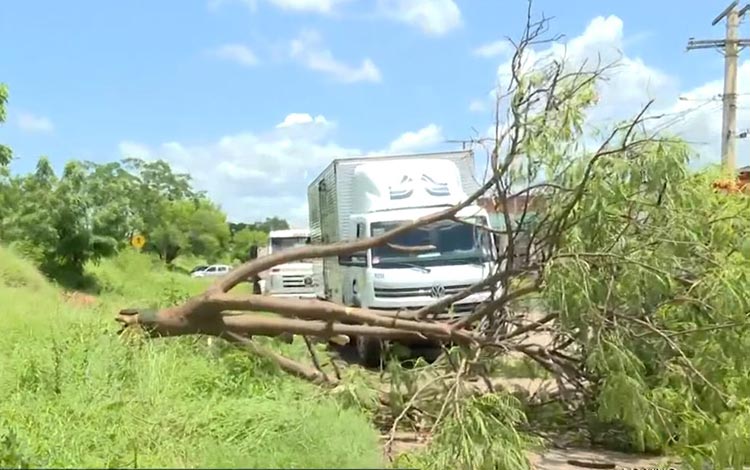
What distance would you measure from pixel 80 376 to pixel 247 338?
155 centimetres

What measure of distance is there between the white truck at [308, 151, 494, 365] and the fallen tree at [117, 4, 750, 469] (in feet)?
12.6

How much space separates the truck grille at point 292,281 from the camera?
70.7ft

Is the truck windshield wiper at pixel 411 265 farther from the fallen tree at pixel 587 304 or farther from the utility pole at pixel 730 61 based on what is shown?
the utility pole at pixel 730 61

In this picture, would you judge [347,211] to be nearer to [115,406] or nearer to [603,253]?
[603,253]

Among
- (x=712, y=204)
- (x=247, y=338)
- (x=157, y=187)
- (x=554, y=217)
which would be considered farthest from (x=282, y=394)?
(x=157, y=187)

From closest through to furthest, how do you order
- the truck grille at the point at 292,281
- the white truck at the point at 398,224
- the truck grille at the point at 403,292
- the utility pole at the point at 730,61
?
the white truck at the point at 398,224 < the truck grille at the point at 403,292 < the utility pole at the point at 730,61 < the truck grille at the point at 292,281

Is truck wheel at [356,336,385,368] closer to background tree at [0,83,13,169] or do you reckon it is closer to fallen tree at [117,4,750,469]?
fallen tree at [117,4,750,469]

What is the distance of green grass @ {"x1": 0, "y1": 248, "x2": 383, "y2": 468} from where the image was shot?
12.8 feet

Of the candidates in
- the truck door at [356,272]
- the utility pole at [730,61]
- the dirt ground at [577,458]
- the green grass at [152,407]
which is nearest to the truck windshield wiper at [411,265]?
the truck door at [356,272]

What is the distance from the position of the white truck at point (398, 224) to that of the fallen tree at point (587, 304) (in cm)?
385

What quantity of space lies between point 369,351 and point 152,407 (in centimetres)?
381

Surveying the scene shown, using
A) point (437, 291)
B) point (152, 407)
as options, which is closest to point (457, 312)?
point (152, 407)

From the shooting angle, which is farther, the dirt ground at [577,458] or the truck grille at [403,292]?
the truck grille at [403,292]

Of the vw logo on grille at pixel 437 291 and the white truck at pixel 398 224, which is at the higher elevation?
the white truck at pixel 398 224
